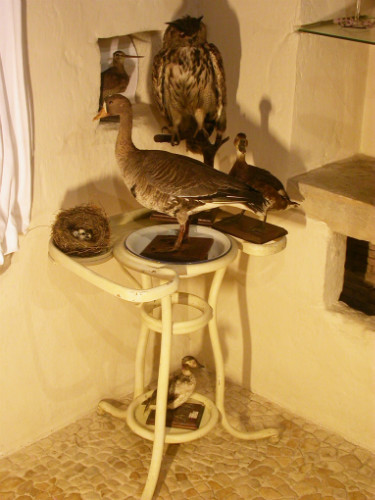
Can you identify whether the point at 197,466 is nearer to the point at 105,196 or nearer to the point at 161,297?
the point at 161,297

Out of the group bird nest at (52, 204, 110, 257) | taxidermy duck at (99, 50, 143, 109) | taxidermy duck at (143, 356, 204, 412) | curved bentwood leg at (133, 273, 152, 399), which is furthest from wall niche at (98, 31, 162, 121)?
taxidermy duck at (143, 356, 204, 412)

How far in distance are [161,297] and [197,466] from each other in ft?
2.50

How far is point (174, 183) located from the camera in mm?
1849

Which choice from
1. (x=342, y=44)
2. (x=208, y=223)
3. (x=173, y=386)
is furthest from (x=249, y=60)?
(x=173, y=386)

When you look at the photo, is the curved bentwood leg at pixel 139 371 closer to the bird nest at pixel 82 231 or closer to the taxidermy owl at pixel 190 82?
the bird nest at pixel 82 231

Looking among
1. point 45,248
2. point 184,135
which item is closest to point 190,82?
point 184,135

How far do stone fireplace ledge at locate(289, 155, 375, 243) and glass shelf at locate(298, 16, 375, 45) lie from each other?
0.45 m

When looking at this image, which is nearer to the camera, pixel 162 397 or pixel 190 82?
pixel 162 397

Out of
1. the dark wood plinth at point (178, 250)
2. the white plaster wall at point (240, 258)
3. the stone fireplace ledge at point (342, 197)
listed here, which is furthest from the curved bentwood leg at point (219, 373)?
the stone fireplace ledge at point (342, 197)

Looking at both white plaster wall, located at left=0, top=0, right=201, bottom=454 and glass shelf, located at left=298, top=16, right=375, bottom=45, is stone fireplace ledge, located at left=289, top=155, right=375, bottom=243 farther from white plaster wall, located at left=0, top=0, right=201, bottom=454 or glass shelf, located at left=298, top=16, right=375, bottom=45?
white plaster wall, located at left=0, top=0, right=201, bottom=454

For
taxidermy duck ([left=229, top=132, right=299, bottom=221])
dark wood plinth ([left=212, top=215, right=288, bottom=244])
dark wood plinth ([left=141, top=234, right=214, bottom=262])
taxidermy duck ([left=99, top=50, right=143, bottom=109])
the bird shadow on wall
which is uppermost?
taxidermy duck ([left=99, top=50, right=143, bottom=109])

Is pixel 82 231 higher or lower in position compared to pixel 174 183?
lower

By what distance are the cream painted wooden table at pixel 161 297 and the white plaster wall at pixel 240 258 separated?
8.0 inches

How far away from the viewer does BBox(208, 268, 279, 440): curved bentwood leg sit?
83.7 inches
